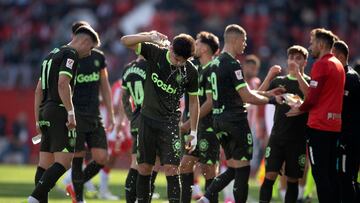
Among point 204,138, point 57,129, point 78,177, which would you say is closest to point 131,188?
point 78,177

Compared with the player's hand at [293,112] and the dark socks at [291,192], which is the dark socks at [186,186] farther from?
the player's hand at [293,112]

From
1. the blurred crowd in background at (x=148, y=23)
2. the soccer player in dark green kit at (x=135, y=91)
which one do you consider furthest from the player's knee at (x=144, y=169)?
the blurred crowd in background at (x=148, y=23)

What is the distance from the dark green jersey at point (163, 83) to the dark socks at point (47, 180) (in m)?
1.50

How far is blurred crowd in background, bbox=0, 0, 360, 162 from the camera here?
Answer: 105 feet

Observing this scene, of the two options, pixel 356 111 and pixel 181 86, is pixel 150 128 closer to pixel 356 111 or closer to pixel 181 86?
pixel 181 86

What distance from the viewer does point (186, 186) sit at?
14758 millimetres

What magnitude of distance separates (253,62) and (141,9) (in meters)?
17.8

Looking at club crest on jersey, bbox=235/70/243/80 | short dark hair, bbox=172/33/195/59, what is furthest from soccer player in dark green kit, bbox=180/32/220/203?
short dark hair, bbox=172/33/195/59

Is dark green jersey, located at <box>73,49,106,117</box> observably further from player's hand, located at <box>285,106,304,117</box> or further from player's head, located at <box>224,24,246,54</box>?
player's hand, located at <box>285,106,304,117</box>

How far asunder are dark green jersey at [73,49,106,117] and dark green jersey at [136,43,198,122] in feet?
9.80

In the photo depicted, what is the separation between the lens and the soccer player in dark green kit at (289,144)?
14109 mm

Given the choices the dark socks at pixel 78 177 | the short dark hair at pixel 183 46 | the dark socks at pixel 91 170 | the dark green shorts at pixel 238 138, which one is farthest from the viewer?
the dark socks at pixel 91 170

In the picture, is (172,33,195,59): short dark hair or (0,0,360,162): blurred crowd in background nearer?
(172,33,195,59): short dark hair

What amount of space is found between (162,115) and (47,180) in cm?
189
